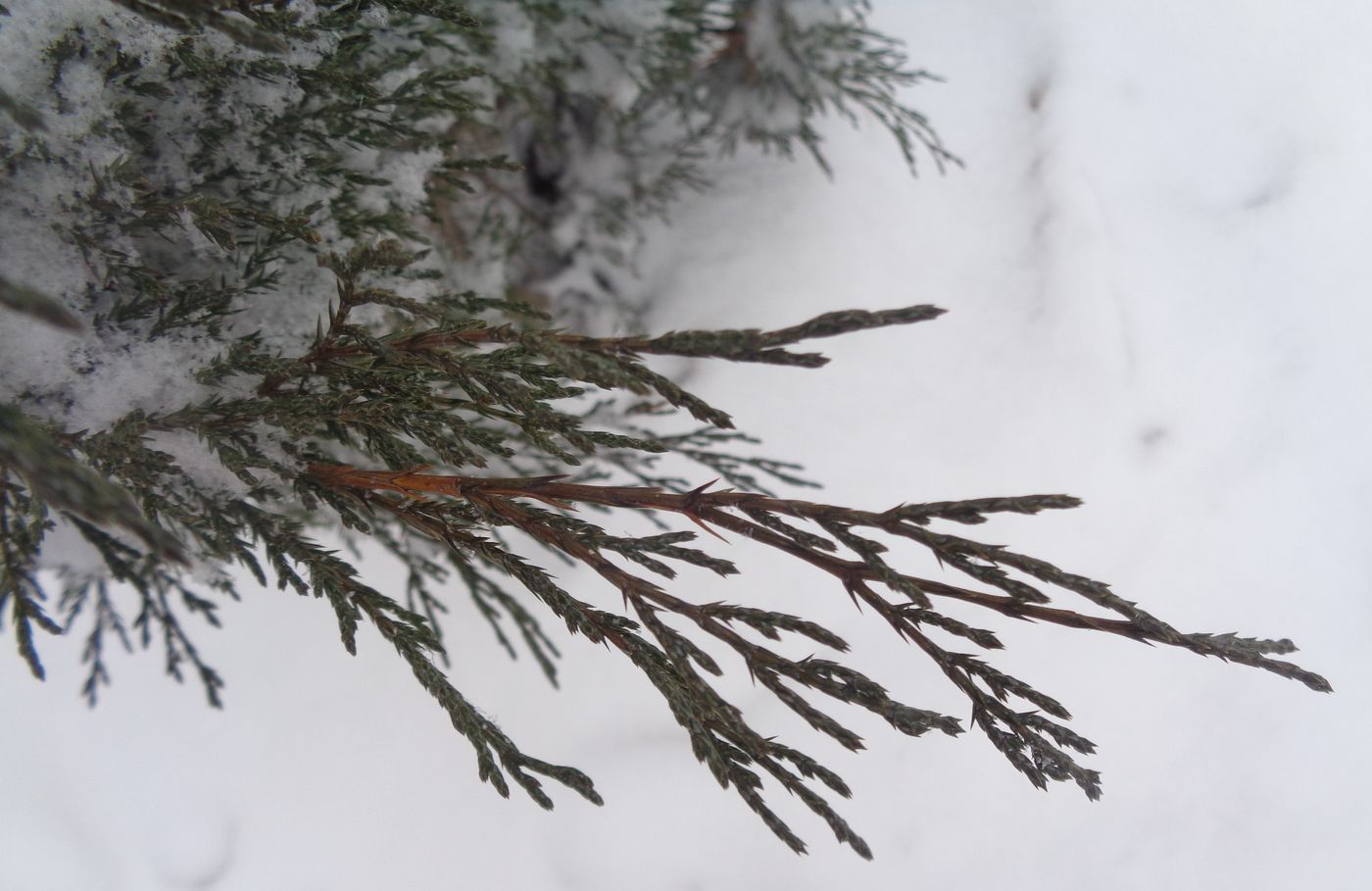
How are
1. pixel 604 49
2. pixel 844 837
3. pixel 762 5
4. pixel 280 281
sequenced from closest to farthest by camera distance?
pixel 844 837 < pixel 280 281 < pixel 604 49 < pixel 762 5

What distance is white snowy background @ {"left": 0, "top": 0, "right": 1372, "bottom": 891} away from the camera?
7.93 feet

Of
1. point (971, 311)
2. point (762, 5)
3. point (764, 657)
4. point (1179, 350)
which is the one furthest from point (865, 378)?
point (764, 657)

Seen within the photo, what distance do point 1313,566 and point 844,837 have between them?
230 cm

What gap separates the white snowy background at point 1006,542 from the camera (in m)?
2.42

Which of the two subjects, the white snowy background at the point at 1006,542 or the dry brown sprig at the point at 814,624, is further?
the white snowy background at the point at 1006,542

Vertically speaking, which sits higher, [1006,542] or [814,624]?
[814,624]

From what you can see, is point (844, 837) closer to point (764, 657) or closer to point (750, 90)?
point (764, 657)

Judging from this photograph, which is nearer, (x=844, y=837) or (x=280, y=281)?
(x=844, y=837)

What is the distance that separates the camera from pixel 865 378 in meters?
2.75

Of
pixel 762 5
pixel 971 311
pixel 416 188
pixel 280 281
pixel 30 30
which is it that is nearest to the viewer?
pixel 30 30

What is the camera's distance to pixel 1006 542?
8.20 feet

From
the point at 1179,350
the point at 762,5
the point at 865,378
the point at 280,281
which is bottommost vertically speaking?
the point at 865,378

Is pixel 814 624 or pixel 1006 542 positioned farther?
pixel 1006 542

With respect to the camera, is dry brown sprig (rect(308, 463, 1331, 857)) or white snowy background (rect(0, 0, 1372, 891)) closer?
dry brown sprig (rect(308, 463, 1331, 857))
